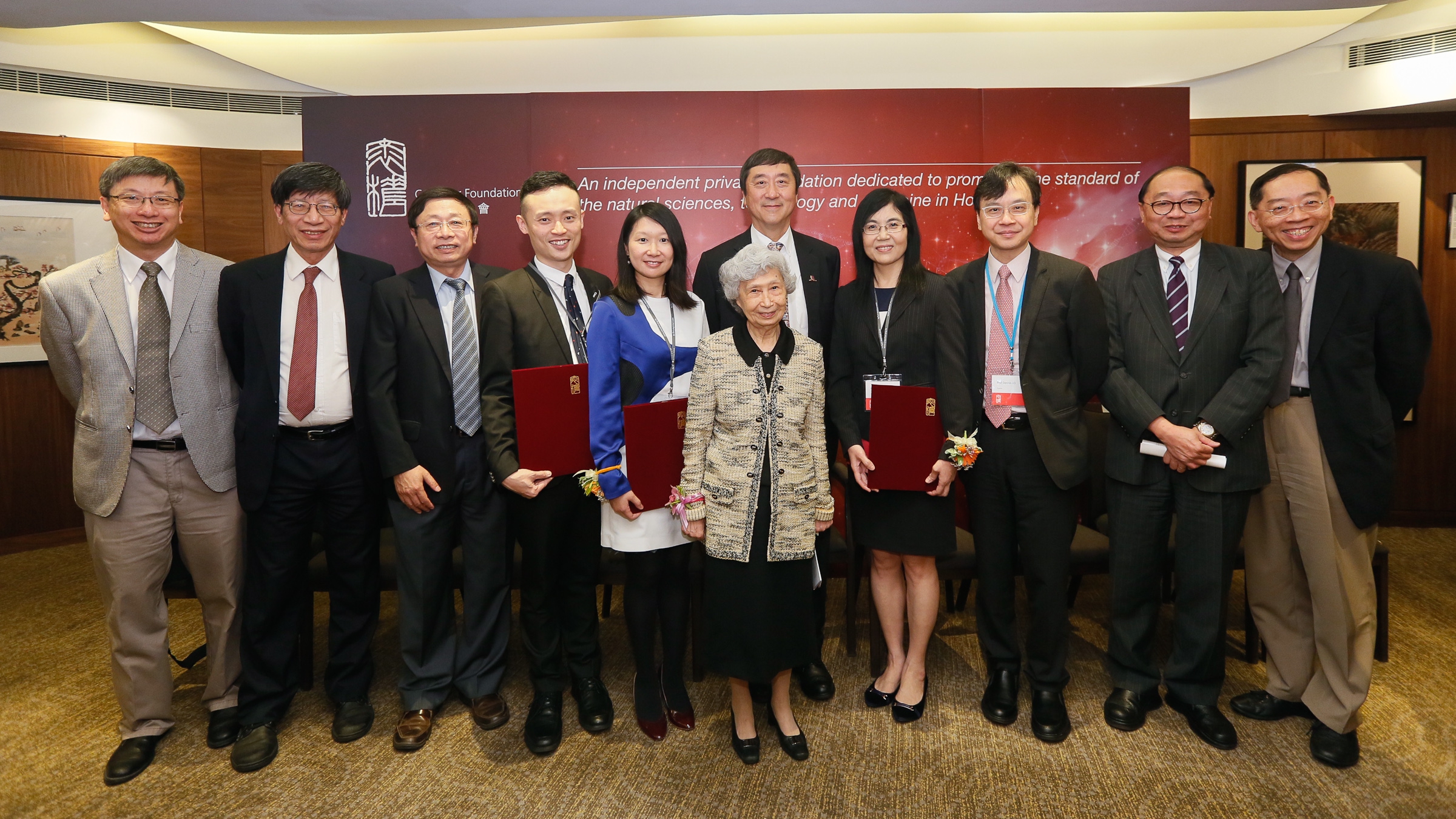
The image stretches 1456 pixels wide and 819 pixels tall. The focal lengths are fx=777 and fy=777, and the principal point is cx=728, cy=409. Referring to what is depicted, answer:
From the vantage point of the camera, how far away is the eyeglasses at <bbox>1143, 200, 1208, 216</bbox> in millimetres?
2893

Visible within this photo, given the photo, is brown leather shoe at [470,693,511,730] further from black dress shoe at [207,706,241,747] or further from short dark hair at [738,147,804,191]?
short dark hair at [738,147,804,191]

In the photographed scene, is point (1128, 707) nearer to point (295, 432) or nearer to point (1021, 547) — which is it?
point (1021, 547)

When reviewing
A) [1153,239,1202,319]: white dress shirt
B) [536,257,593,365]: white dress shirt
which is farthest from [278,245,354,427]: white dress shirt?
[1153,239,1202,319]: white dress shirt

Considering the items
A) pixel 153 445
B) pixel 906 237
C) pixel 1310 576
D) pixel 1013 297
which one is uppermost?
pixel 906 237

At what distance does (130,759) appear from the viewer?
2.76m

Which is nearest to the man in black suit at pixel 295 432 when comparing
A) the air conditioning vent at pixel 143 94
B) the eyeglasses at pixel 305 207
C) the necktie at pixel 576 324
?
the eyeglasses at pixel 305 207

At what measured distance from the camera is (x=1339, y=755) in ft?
8.82

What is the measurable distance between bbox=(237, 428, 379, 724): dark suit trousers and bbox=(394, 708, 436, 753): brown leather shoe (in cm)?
28

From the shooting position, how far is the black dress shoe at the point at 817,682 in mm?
3195

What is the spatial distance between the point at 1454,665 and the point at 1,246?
8.82m

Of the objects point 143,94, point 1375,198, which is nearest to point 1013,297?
point 1375,198

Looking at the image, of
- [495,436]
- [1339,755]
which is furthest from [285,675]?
[1339,755]

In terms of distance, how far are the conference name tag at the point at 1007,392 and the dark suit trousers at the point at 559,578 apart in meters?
1.56

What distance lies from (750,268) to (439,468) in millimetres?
1377
